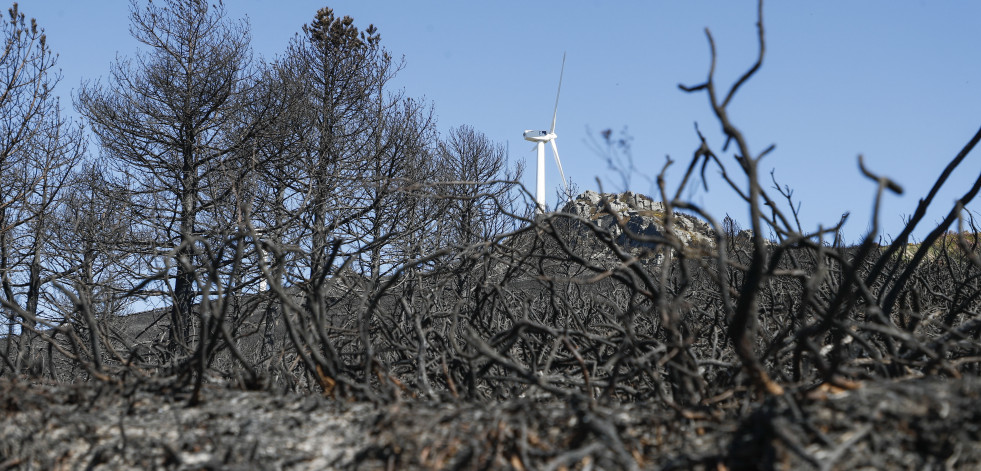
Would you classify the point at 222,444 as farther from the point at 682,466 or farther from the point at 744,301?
the point at 744,301

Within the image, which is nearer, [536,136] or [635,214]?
[635,214]

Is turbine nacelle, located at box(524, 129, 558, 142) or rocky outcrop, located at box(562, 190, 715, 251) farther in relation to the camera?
turbine nacelle, located at box(524, 129, 558, 142)

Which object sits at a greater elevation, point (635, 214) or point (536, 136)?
point (536, 136)

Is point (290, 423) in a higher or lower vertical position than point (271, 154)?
lower

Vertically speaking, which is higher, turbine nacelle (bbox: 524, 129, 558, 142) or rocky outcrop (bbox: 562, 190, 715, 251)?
turbine nacelle (bbox: 524, 129, 558, 142)

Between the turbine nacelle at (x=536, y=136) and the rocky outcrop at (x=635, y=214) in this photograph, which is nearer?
the rocky outcrop at (x=635, y=214)

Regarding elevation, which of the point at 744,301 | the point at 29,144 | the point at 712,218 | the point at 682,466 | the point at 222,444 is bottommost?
the point at 682,466

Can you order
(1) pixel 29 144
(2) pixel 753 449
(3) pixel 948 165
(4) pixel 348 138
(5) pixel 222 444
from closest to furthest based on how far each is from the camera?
(2) pixel 753 449 → (5) pixel 222 444 → (3) pixel 948 165 → (1) pixel 29 144 → (4) pixel 348 138

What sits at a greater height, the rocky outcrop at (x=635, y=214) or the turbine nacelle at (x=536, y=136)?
the turbine nacelle at (x=536, y=136)

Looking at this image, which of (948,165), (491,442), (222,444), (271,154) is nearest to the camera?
(491,442)

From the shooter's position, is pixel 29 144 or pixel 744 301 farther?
pixel 29 144

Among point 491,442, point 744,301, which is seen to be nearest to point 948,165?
point 744,301

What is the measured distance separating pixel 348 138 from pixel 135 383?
50.0 feet

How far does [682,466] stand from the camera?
1.86 m
